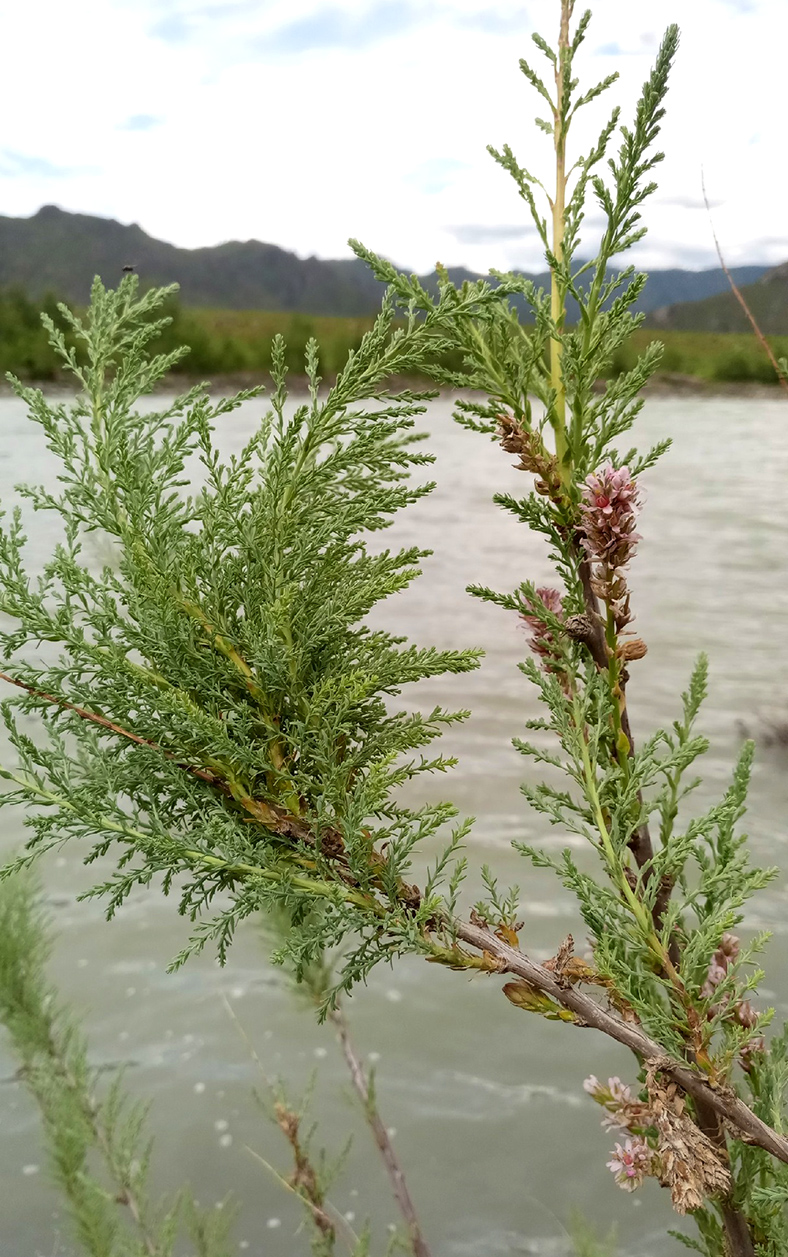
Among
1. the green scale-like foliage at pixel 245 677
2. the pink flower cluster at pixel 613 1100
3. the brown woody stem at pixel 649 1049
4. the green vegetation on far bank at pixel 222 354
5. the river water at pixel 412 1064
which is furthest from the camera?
the green vegetation on far bank at pixel 222 354

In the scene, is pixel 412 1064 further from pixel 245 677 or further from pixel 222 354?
pixel 222 354

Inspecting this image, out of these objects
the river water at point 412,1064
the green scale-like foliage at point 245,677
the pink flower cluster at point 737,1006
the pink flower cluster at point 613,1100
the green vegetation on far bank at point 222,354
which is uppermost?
the green vegetation on far bank at point 222,354

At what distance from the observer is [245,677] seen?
53.3 inches

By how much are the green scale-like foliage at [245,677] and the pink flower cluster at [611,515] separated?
12.0 inches

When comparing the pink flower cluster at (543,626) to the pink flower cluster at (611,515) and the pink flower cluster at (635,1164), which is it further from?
the pink flower cluster at (635,1164)

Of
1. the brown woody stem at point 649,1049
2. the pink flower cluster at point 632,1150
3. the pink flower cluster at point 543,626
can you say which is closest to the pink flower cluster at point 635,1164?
the pink flower cluster at point 632,1150

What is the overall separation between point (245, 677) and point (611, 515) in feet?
2.09

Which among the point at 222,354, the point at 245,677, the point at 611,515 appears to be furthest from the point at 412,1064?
the point at 222,354

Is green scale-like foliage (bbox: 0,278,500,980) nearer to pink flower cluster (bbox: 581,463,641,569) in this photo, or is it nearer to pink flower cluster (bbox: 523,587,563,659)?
pink flower cluster (bbox: 523,587,563,659)

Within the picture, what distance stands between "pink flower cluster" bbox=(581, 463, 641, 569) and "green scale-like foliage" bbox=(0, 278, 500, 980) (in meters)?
0.30

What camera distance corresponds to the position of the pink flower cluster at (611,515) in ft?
4.15

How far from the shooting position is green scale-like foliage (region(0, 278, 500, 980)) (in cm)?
125

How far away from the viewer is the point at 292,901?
1.24 meters

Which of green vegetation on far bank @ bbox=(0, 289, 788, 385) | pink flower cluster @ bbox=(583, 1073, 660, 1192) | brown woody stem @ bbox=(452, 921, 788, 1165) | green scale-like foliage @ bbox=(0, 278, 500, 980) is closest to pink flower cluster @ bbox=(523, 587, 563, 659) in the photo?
green scale-like foliage @ bbox=(0, 278, 500, 980)
